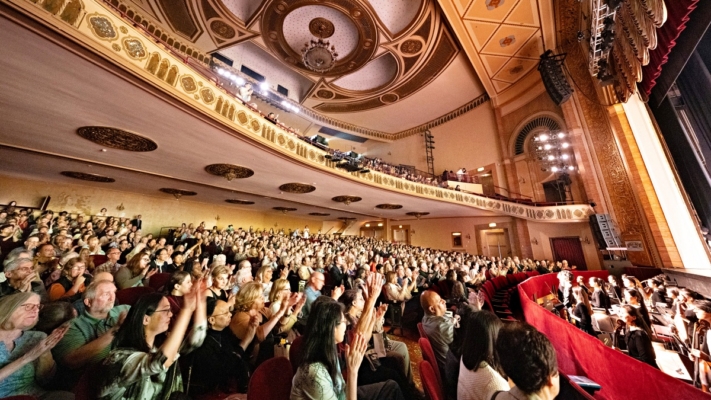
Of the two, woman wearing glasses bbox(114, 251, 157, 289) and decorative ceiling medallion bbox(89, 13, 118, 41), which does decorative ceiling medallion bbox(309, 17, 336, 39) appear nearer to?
decorative ceiling medallion bbox(89, 13, 118, 41)

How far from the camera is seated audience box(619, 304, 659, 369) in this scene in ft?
7.41

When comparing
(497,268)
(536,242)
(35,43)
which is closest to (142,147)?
(35,43)

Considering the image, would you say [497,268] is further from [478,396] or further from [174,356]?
[174,356]

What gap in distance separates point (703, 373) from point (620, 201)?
7.94 meters

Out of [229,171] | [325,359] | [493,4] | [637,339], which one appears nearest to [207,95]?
[229,171]

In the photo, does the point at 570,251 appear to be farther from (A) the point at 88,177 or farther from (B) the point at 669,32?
(A) the point at 88,177

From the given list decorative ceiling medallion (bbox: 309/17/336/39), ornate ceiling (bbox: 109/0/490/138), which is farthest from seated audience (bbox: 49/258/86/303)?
decorative ceiling medallion (bbox: 309/17/336/39)

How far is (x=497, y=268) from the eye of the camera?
7.27 meters

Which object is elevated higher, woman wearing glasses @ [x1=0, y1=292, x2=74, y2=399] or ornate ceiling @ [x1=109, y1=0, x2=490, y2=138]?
ornate ceiling @ [x1=109, y1=0, x2=490, y2=138]

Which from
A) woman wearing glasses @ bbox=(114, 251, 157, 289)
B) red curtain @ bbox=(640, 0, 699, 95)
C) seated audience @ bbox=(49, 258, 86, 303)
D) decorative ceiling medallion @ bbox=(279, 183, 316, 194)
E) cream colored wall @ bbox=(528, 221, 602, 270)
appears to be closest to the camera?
seated audience @ bbox=(49, 258, 86, 303)

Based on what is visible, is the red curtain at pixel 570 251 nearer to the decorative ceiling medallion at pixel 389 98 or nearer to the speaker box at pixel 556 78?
the speaker box at pixel 556 78

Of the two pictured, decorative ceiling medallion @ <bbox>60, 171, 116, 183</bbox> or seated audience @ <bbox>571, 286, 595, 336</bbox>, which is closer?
seated audience @ <bbox>571, 286, 595, 336</bbox>

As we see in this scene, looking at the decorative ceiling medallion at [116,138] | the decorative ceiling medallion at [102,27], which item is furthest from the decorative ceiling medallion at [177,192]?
the decorative ceiling medallion at [102,27]

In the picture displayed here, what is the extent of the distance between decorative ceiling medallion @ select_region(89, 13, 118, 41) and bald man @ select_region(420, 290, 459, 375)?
14.8 feet
